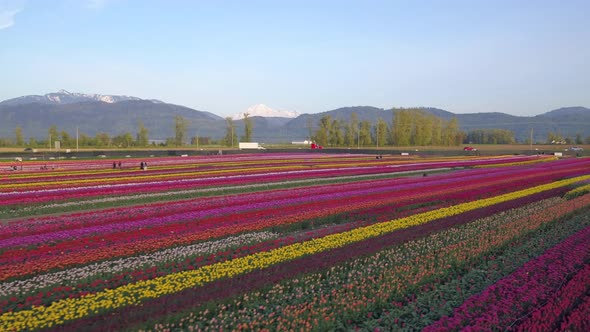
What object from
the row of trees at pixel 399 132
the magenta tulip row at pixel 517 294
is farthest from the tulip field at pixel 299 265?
the row of trees at pixel 399 132

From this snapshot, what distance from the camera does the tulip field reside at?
8.05m

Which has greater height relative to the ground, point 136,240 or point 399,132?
point 399,132

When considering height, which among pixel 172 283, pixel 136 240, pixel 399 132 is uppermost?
pixel 399 132

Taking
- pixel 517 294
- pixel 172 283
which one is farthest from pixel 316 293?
pixel 517 294

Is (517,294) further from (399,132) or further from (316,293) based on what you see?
(399,132)

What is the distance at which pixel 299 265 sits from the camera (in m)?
11.1

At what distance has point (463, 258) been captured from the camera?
11586 millimetres

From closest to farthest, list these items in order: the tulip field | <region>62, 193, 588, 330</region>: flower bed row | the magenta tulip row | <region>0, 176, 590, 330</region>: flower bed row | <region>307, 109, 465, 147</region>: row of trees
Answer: the magenta tulip row → <region>62, 193, 588, 330</region>: flower bed row → the tulip field → <region>0, 176, 590, 330</region>: flower bed row → <region>307, 109, 465, 147</region>: row of trees

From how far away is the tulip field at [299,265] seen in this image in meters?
8.05

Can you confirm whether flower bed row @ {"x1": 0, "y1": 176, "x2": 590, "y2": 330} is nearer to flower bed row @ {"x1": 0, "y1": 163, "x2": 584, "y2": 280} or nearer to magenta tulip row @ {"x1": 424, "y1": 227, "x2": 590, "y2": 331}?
flower bed row @ {"x1": 0, "y1": 163, "x2": 584, "y2": 280}

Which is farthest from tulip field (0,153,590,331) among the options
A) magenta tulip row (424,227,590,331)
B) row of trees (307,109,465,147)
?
row of trees (307,109,465,147)

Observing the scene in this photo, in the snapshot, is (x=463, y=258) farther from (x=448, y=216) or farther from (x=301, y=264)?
(x=448, y=216)

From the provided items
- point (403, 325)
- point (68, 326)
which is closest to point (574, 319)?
point (403, 325)

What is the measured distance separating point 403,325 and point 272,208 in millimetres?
12561
